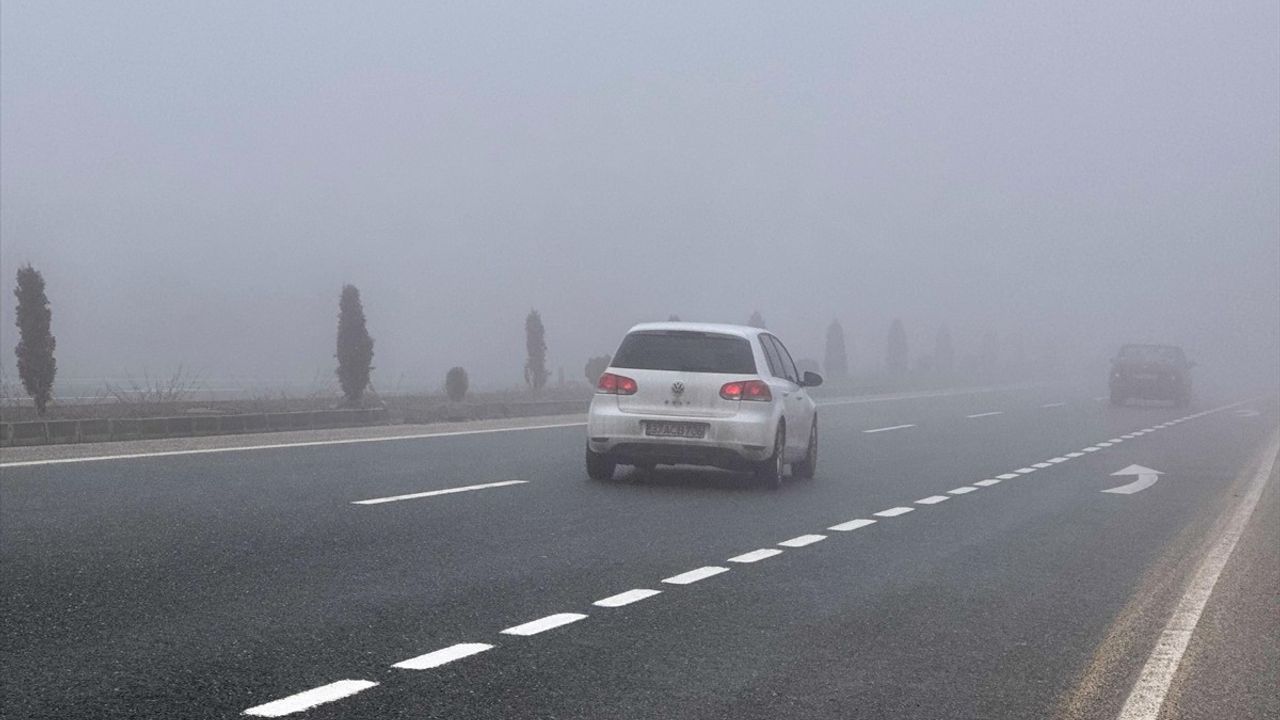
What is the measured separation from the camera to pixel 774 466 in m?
13.3

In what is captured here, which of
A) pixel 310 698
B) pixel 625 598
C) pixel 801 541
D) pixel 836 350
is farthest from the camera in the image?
pixel 836 350

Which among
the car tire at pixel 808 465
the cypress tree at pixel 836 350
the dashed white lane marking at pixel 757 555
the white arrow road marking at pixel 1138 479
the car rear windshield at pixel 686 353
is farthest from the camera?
the cypress tree at pixel 836 350

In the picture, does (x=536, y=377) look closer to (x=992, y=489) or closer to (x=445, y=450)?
(x=445, y=450)

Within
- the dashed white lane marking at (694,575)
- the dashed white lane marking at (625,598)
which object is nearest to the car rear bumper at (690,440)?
the dashed white lane marking at (694,575)

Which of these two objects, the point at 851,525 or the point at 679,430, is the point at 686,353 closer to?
the point at 679,430

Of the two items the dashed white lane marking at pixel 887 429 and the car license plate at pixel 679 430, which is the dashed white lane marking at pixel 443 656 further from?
the dashed white lane marking at pixel 887 429

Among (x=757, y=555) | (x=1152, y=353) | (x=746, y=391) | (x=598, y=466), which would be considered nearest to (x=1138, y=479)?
(x=746, y=391)

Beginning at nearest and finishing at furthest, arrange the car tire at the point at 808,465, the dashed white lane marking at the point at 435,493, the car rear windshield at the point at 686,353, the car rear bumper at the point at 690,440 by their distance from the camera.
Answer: the dashed white lane marking at the point at 435,493 < the car rear bumper at the point at 690,440 < the car rear windshield at the point at 686,353 < the car tire at the point at 808,465

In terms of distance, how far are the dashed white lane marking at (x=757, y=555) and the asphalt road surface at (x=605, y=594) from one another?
13 cm

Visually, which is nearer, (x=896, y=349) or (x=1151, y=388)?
(x=1151, y=388)

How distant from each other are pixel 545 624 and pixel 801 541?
12.2 ft

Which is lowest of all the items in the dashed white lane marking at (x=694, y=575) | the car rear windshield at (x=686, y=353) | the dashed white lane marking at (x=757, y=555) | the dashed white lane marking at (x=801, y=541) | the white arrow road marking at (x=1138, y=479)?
the white arrow road marking at (x=1138, y=479)

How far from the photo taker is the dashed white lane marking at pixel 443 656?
546 centimetres

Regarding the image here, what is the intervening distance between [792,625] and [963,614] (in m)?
1.07
